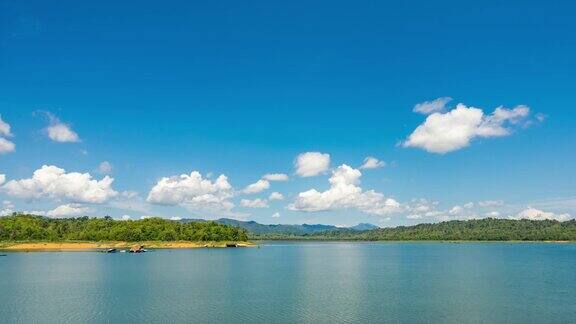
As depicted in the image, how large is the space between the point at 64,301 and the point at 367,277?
6510cm

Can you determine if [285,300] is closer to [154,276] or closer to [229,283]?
[229,283]

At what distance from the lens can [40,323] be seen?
2378 inches

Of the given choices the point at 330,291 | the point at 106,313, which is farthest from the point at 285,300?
the point at 106,313

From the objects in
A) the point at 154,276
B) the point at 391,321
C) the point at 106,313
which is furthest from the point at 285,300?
the point at 154,276

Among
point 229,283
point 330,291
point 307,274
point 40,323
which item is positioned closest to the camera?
point 40,323

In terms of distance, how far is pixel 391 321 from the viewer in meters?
61.0

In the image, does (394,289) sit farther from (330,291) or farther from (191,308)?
(191,308)

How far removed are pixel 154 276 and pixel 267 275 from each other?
26664 millimetres

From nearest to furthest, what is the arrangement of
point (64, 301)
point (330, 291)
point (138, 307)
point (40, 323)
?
1. point (40, 323)
2. point (138, 307)
3. point (64, 301)
4. point (330, 291)

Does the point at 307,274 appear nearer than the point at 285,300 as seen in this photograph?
No

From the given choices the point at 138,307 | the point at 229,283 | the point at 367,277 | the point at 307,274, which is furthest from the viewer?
the point at 307,274

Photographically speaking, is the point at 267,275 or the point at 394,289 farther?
the point at 267,275

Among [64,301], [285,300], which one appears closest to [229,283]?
[285,300]

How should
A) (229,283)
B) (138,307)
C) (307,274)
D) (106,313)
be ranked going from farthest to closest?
(307,274) < (229,283) < (138,307) < (106,313)
